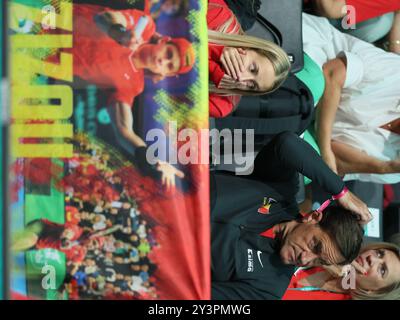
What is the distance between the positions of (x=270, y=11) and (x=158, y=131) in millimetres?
1035

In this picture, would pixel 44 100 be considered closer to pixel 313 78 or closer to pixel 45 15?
pixel 45 15

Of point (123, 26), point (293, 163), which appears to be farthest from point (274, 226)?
point (123, 26)

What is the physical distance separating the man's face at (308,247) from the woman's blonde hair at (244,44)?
520 millimetres

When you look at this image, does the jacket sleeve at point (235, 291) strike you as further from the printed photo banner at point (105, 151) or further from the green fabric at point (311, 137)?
the green fabric at point (311, 137)

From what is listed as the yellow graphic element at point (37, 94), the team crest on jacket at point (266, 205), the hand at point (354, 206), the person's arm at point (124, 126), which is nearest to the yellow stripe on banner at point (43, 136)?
the yellow graphic element at point (37, 94)

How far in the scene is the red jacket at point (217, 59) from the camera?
1.80 m

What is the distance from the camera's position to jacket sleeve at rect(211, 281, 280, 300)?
1.82 metres

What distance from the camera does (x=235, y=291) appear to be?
1.87 meters

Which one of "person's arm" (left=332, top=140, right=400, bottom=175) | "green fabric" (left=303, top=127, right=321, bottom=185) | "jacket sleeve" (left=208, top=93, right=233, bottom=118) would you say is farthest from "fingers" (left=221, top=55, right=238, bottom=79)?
"person's arm" (left=332, top=140, right=400, bottom=175)

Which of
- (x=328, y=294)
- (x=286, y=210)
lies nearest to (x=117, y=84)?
(x=286, y=210)

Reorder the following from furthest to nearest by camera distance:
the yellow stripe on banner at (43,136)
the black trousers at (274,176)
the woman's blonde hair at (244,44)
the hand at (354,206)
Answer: the hand at (354,206)
the black trousers at (274,176)
the woman's blonde hair at (244,44)
the yellow stripe on banner at (43,136)

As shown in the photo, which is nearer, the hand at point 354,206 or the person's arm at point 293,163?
the person's arm at point 293,163

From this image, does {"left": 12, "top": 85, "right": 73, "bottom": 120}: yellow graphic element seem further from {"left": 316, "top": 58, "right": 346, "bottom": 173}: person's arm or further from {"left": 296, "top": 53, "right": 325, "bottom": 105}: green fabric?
{"left": 316, "top": 58, "right": 346, "bottom": 173}: person's arm

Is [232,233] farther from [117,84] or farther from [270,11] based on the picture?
[270,11]
